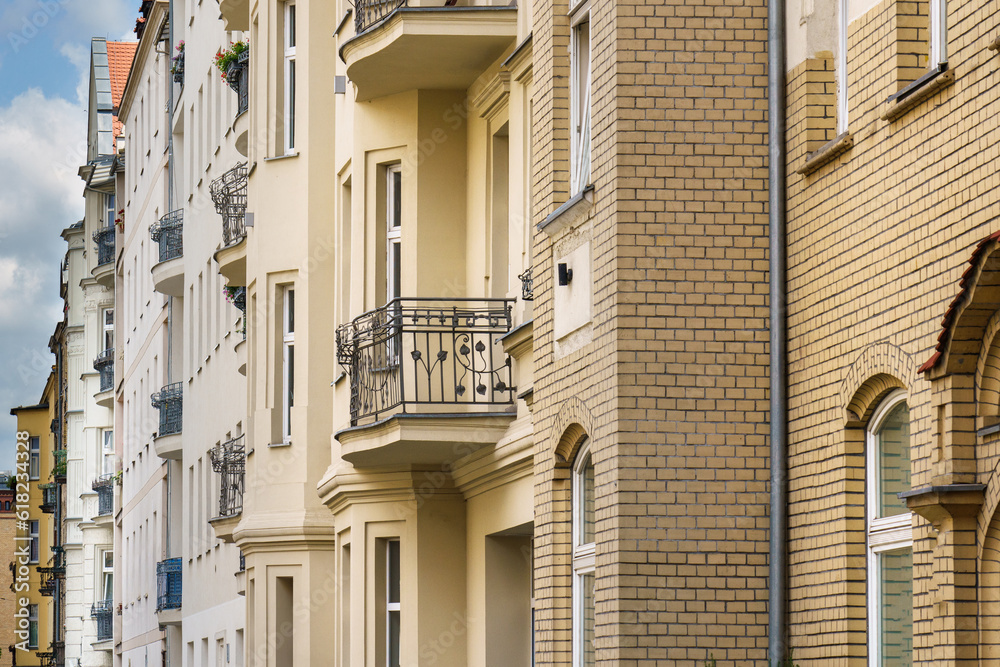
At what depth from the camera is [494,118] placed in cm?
1683

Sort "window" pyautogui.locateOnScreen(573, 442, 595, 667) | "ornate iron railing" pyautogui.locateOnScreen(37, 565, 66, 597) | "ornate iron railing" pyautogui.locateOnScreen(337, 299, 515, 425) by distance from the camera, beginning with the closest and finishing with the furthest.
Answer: "window" pyautogui.locateOnScreen(573, 442, 595, 667) < "ornate iron railing" pyautogui.locateOnScreen(337, 299, 515, 425) < "ornate iron railing" pyautogui.locateOnScreen(37, 565, 66, 597)

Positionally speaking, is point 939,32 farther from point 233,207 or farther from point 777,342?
point 233,207

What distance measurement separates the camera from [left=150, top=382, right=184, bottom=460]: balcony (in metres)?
38.8

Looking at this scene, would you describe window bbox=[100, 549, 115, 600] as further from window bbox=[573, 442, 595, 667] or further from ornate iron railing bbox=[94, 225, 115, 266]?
window bbox=[573, 442, 595, 667]

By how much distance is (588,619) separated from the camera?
12297 mm

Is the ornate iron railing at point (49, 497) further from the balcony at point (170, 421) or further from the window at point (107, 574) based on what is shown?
the balcony at point (170, 421)

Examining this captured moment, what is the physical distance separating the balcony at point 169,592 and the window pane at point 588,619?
88.5 feet

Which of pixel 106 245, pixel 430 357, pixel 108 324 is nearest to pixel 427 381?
pixel 430 357

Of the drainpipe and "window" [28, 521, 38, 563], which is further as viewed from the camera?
"window" [28, 521, 38, 563]

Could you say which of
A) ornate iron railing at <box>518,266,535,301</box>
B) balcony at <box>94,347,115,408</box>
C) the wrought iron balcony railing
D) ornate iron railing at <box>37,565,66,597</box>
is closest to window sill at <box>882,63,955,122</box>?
ornate iron railing at <box>518,266,535,301</box>

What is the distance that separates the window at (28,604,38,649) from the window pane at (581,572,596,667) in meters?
81.8

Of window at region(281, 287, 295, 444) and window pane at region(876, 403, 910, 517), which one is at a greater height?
window at region(281, 287, 295, 444)

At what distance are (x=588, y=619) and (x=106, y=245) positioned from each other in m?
50.8

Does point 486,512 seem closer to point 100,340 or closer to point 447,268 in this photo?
point 447,268
